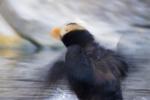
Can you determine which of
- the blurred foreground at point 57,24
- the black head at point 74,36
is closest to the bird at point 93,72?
the black head at point 74,36

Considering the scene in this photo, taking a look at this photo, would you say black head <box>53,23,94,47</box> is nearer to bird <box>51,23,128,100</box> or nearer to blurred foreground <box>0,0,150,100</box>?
bird <box>51,23,128,100</box>

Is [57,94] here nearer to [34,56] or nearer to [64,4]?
[34,56]

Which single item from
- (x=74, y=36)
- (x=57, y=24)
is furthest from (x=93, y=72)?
(x=57, y=24)

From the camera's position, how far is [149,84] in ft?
8.13

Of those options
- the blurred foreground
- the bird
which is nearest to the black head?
the bird

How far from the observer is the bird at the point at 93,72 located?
1910mm

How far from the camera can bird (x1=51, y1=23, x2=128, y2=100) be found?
1.91m

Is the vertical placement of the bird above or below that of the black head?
below

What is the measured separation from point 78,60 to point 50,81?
11 centimetres

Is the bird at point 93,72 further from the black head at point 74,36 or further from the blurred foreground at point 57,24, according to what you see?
the blurred foreground at point 57,24

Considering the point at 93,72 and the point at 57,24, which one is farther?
the point at 57,24

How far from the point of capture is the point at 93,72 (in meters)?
1.92

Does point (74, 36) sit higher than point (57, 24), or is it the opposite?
point (74, 36)

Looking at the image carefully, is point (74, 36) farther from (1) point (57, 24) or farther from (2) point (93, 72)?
(1) point (57, 24)
